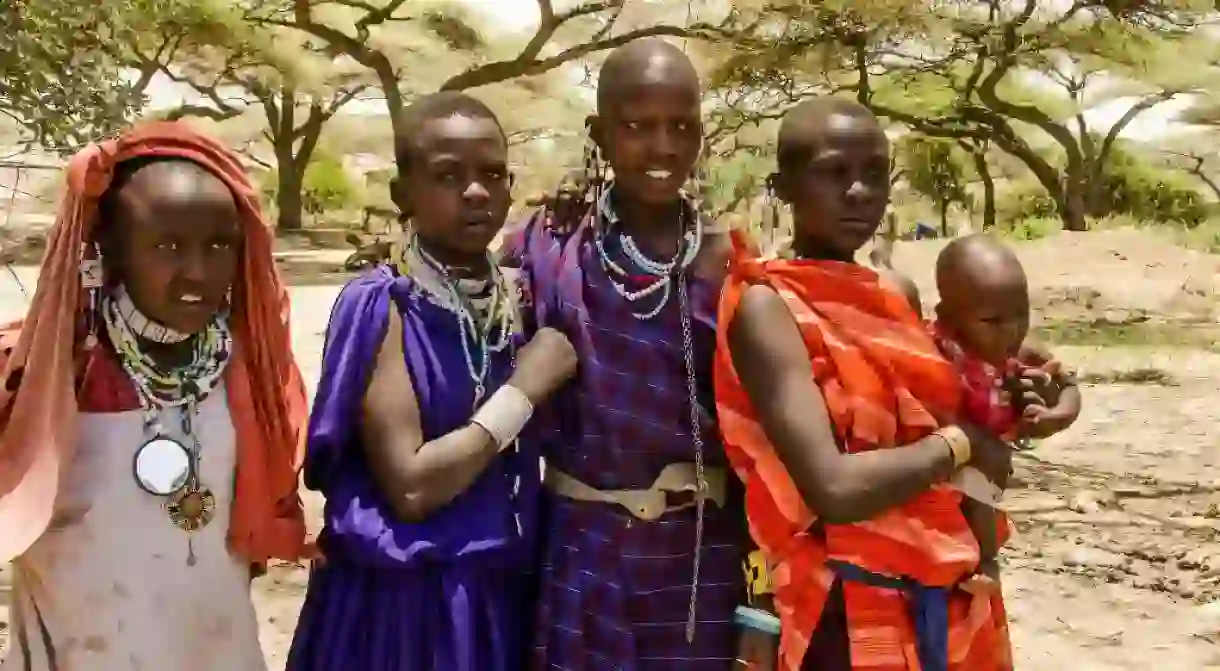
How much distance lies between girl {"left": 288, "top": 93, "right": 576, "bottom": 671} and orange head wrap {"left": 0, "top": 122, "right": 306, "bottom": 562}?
8cm

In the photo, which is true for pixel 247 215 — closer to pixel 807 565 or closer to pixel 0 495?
pixel 0 495

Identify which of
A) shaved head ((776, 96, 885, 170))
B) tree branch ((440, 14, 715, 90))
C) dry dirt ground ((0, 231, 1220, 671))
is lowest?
dry dirt ground ((0, 231, 1220, 671))

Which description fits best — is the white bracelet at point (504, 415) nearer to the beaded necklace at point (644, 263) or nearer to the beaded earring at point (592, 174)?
the beaded necklace at point (644, 263)

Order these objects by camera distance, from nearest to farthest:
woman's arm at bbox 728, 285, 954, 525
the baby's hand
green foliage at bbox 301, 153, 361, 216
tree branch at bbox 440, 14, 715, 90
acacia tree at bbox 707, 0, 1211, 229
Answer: woman's arm at bbox 728, 285, 954, 525 → the baby's hand → acacia tree at bbox 707, 0, 1211, 229 → tree branch at bbox 440, 14, 715, 90 → green foliage at bbox 301, 153, 361, 216

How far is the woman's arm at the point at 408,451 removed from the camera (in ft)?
5.54

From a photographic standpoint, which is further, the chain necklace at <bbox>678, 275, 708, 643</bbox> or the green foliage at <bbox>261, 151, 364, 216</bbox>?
the green foliage at <bbox>261, 151, 364, 216</bbox>

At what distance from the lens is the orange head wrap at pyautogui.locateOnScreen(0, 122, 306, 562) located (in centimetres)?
167

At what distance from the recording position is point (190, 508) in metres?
1.78

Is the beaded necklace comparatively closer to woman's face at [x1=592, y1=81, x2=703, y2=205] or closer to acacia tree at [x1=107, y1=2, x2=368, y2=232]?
woman's face at [x1=592, y1=81, x2=703, y2=205]

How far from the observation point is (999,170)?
117 feet

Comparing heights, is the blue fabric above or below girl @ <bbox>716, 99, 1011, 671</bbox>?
below

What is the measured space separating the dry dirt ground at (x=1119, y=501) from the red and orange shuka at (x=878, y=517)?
2.06 metres

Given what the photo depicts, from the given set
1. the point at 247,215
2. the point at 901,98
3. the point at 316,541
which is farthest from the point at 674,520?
the point at 901,98

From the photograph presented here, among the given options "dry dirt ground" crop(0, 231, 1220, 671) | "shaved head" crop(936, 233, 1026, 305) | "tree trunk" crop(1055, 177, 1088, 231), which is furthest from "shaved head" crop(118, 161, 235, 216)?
"tree trunk" crop(1055, 177, 1088, 231)
